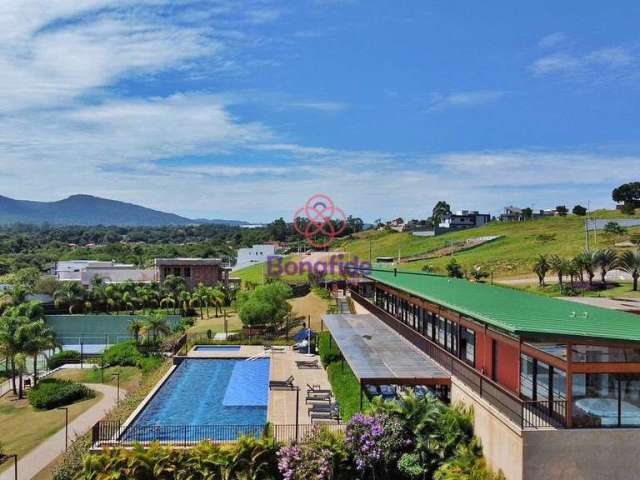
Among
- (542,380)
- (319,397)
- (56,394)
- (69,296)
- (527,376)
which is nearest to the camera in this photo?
(542,380)

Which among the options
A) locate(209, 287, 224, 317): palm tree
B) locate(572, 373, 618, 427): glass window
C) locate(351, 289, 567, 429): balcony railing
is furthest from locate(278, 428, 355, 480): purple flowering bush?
locate(209, 287, 224, 317): palm tree

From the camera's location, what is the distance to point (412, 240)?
371 ft

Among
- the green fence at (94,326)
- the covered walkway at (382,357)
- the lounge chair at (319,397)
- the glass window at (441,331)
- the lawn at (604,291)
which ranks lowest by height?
the green fence at (94,326)

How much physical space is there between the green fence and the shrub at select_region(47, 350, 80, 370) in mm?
9745

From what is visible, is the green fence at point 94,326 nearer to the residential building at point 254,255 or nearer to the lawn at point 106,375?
the lawn at point 106,375

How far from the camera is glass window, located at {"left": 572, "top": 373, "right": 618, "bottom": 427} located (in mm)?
12102

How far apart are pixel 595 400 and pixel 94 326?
46986mm

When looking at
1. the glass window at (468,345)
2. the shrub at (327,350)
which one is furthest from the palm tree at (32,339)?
the glass window at (468,345)

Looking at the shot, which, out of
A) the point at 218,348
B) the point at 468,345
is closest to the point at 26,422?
the point at 218,348

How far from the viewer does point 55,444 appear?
21.3 metres

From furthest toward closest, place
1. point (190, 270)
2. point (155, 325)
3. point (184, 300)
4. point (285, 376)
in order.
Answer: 1. point (190, 270)
2. point (184, 300)
3. point (155, 325)
4. point (285, 376)

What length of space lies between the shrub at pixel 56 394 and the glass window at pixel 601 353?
23487 mm

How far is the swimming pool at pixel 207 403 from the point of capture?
17594mm

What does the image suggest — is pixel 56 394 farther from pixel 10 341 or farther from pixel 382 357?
pixel 382 357
